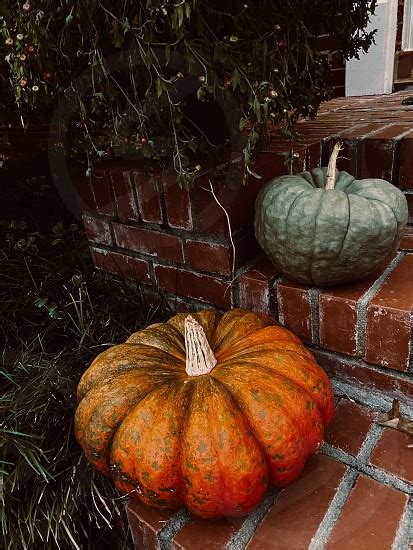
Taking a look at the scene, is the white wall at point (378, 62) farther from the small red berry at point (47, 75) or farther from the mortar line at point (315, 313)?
the small red berry at point (47, 75)

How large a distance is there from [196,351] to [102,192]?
28.9 inches

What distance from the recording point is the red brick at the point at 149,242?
128 centimetres

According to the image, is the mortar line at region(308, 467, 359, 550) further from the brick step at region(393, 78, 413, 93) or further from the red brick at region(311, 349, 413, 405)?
the brick step at region(393, 78, 413, 93)

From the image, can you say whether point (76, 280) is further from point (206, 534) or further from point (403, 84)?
point (403, 84)

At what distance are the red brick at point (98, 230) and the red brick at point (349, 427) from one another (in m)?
0.87

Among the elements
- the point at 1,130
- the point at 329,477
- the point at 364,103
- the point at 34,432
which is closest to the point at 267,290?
the point at 329,477

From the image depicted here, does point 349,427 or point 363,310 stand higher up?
point 363,310

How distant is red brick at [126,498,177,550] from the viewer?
2.72 feet

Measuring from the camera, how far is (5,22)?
84cm

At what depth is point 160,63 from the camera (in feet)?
3.03

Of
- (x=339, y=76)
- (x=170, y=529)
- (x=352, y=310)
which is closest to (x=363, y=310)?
(x=352, y=310)

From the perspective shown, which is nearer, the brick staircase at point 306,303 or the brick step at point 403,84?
the brick staircase at point 306,303

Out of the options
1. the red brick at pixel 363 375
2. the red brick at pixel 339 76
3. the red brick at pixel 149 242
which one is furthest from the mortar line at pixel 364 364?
the red brick at pixel 339 76

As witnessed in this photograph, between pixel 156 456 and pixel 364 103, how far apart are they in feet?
7.00
